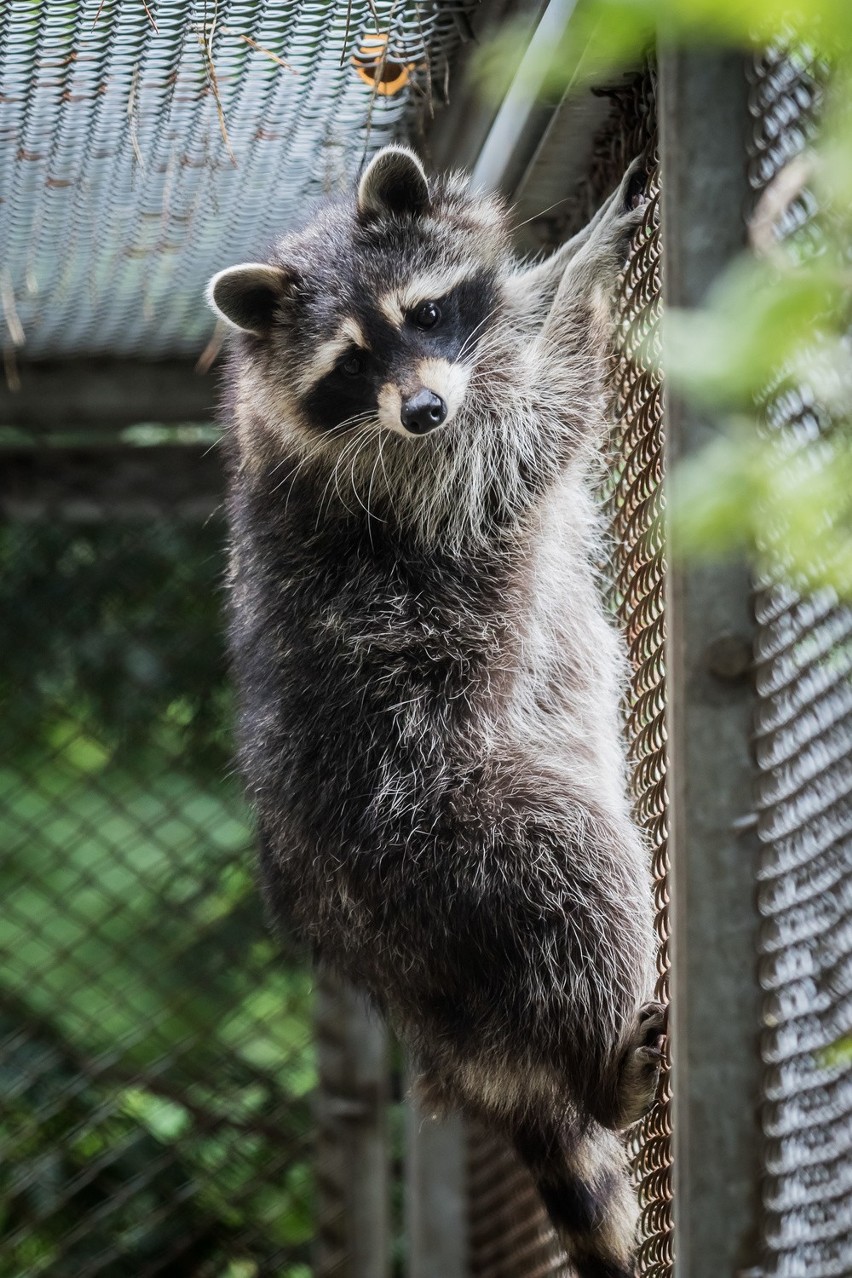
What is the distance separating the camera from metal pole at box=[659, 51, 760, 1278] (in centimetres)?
145

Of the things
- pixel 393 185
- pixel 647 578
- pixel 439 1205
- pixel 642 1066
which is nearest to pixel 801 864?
pixel 642 1066

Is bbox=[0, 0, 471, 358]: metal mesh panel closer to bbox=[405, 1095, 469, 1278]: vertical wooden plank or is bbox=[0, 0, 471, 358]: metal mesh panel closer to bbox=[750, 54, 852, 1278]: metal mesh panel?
bbox=[750, 54, 852, 1278]: metal mesh panel

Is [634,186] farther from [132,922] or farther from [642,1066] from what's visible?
[132,922]

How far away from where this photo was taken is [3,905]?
4.09 meters

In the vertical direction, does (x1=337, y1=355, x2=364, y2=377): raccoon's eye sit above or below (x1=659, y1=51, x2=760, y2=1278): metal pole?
below

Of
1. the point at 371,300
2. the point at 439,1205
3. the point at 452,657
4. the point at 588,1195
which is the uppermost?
the point at 371,300

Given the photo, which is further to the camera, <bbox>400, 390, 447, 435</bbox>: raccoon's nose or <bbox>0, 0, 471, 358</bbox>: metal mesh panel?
<bbox>400, 390, 447, 435</bbox>: raccoon's nose

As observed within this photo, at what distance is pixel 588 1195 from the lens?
2.27m

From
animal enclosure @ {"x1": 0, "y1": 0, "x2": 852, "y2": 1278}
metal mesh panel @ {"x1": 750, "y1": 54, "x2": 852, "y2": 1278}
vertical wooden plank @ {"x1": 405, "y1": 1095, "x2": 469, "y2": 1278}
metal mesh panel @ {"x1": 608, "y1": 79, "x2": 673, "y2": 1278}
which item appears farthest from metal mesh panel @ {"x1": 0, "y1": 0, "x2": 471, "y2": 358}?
vertical wooden plank @ {"x1": 405, "y1": 1095, "x2": 469, "y2": 1278}

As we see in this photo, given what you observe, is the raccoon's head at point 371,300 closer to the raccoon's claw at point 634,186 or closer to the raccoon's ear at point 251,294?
the raccoon's ear at point 251,294

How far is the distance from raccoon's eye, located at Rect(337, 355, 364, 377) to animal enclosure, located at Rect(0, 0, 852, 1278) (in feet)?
1.41

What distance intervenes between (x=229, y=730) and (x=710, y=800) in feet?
9.08

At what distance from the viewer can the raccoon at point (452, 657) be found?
88.5 inches

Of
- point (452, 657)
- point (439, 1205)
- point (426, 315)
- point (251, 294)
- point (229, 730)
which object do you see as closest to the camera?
point (452, 657)
